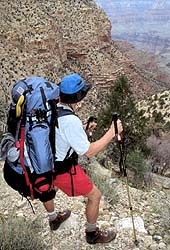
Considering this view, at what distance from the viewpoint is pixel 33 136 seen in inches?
146

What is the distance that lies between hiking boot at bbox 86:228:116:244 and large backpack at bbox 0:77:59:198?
108 cm

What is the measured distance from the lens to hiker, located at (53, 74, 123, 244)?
12.4 ft

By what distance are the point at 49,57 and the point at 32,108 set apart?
29.2 metres

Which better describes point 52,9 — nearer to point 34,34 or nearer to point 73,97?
point 34,34

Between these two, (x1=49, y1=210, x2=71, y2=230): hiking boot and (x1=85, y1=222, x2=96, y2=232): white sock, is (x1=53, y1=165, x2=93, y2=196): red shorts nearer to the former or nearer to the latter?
(x1=85, y1=222, x2=96, y2=232): white sock

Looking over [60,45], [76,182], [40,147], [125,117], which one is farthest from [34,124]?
[60,45]

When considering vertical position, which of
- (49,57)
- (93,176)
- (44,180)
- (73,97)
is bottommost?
(49,57)

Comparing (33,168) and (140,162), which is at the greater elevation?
(33,168)

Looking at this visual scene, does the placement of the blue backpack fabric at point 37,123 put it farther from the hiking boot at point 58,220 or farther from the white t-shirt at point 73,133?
the hiking boot at point 58,220

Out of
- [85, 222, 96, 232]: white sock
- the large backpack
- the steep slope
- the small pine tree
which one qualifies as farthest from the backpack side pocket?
the steep slope

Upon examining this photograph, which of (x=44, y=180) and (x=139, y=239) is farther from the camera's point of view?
(x=139, y=239)

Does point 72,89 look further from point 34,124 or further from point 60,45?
point 60,45

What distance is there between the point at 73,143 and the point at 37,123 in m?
0.35

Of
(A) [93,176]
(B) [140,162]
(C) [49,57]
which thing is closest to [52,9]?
(C) [49,57]
